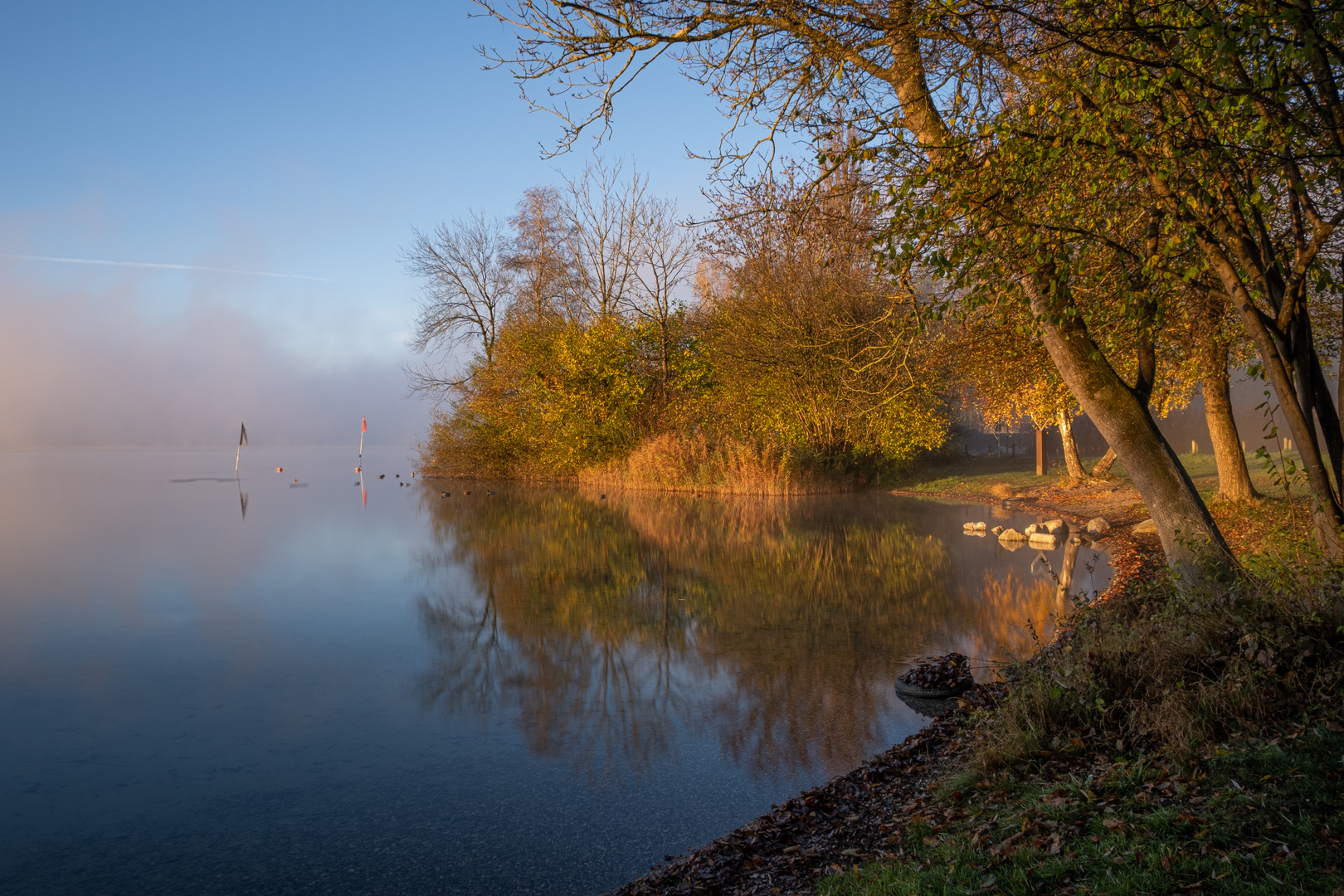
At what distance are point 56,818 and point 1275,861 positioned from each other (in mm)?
6507

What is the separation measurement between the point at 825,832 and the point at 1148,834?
1.65 metres

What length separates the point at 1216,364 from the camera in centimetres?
1491

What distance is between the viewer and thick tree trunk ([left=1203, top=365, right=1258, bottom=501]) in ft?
51.8

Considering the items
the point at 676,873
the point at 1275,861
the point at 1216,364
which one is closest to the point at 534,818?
the point at 676,873

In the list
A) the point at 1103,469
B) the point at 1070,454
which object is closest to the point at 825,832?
the point at 1070,454

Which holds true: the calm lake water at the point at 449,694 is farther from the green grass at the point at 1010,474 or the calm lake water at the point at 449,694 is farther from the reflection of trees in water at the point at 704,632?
the green grass at the point at 1010,474

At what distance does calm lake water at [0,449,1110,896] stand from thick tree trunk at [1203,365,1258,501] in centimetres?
398

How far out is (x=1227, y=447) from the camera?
16.0 metres

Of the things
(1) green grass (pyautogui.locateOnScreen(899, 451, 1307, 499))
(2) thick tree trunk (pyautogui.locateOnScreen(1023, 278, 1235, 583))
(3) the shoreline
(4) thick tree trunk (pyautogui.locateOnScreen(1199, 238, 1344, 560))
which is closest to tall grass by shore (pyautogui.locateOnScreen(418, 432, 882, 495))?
(1) green grass (pyautogui.locateOnScreen(899, 451, 1307, 499))

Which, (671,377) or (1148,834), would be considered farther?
(671,377)

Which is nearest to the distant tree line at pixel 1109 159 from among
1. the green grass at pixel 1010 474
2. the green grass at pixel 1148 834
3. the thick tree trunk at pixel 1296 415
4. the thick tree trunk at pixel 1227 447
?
the thick tree trunk at pixel 1296 415

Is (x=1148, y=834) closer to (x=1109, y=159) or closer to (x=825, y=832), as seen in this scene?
(x=825, y=832)

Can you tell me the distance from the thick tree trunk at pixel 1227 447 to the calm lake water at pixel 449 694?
13.0 feet

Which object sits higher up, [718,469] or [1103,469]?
[718,469]
